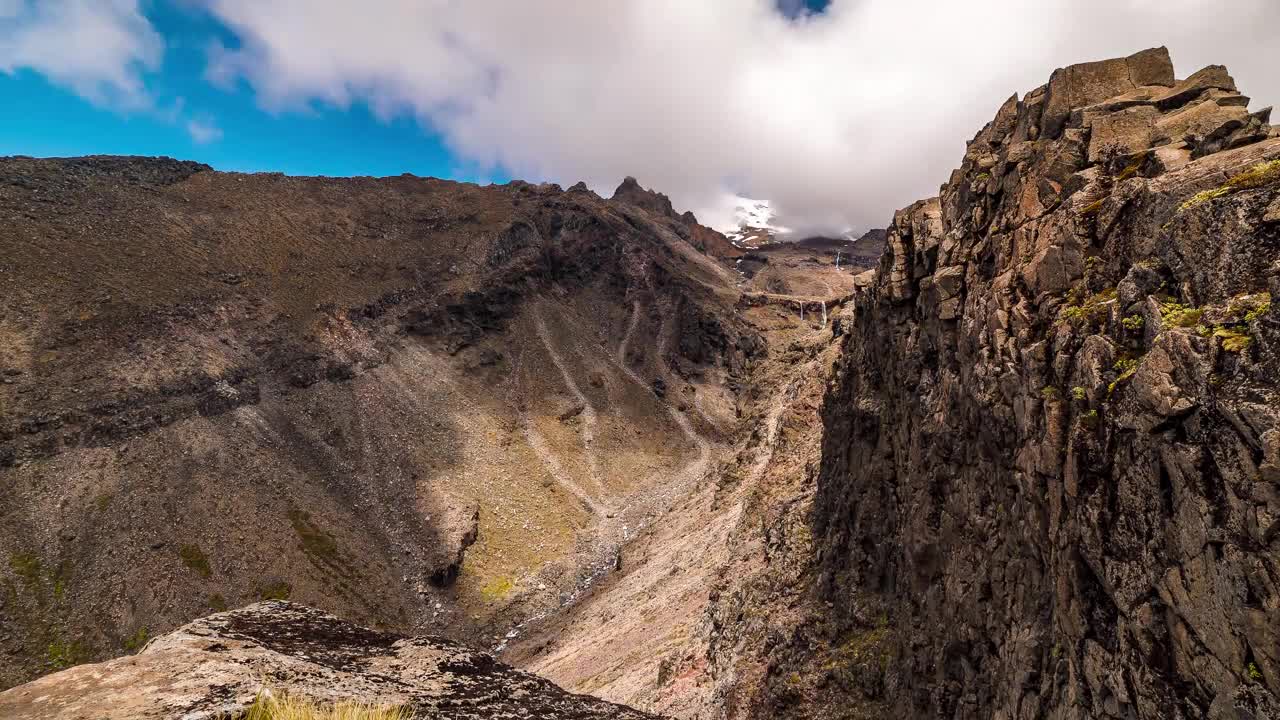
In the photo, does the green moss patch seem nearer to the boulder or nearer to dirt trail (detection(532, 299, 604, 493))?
the boulder

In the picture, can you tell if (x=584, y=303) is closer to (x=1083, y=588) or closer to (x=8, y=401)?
(x=8, y=401)

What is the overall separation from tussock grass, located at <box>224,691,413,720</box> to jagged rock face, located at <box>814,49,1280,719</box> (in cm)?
1005

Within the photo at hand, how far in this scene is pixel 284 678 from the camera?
7113mm

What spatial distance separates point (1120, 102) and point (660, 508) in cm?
6681

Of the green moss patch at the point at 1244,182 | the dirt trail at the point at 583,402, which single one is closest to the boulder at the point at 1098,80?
the green moss patch at the point at 1244,182

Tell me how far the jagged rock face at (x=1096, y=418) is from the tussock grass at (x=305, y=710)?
10.1 metres

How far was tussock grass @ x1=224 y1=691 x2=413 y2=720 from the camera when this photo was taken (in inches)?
232

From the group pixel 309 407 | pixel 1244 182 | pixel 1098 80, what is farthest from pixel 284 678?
pixel 309 407

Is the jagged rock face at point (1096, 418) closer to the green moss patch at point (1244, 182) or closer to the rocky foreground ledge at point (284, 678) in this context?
the green moss patch at point (1244, 182)

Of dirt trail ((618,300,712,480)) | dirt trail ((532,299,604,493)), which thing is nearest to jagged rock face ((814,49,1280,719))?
dirt trail ((532,299,604,493))

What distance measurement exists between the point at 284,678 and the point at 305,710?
1531 millimetres

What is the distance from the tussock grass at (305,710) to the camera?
588cm

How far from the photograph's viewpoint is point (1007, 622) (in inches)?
520

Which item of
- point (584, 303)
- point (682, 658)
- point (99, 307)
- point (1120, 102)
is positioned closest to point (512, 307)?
point (584, 303)
